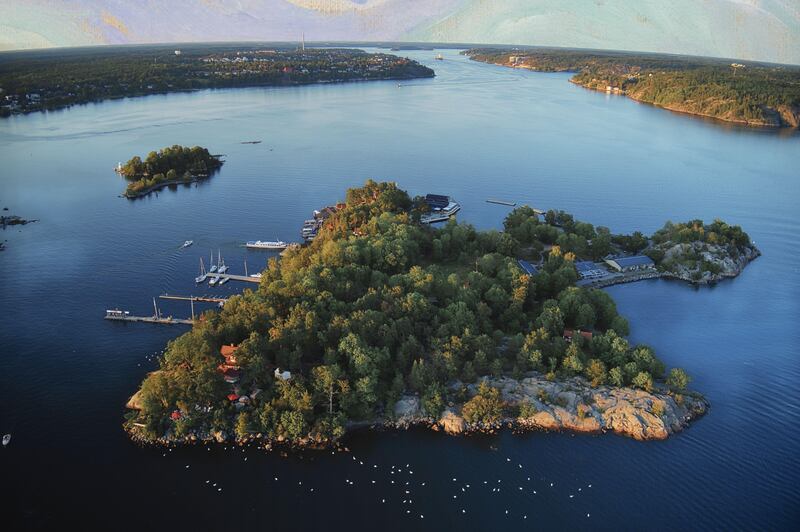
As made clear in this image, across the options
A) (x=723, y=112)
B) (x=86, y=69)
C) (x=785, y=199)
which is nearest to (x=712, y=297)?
(x=785, y=199)

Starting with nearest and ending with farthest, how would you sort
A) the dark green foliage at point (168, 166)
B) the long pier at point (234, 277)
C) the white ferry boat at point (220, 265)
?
1. the long pier at point (234, 277)
2. the white ferry boat at point (220, 265)
3. the dark green foliage at point (168, 166)

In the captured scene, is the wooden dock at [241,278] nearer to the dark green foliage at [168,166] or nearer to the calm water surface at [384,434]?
the calm water surface at [384,434]

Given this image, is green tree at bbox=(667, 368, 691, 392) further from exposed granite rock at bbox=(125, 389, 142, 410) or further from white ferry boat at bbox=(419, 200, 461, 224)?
white ferry boat at bbox=(419, 200, 461, 224)

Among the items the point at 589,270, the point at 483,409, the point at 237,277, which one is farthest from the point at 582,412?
the point at 237,277

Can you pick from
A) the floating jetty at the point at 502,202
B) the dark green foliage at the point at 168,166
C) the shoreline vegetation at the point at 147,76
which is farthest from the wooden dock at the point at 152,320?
the shoreline vegetation at the point at 147,76

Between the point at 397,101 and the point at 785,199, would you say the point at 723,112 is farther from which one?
the point at 397,101

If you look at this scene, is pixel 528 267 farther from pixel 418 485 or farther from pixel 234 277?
pixel 234 277
